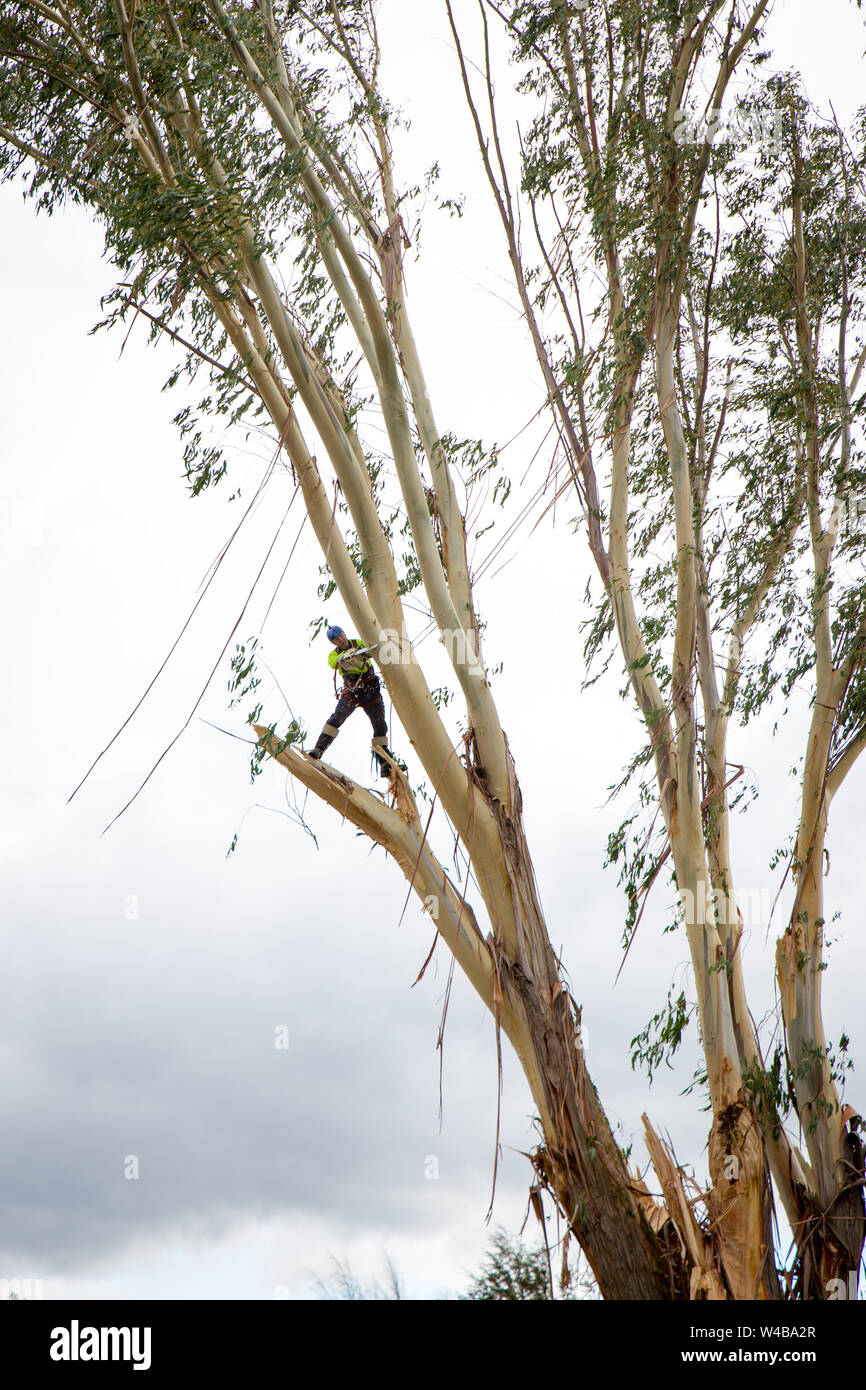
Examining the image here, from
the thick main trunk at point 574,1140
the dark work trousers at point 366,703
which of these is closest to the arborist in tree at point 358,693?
the dark work trousers at point 366,703

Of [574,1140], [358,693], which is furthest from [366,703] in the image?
[574,1140]

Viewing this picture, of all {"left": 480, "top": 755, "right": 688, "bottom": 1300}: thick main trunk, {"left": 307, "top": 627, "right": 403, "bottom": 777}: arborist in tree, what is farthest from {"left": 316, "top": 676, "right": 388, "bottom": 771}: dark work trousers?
{"left": 480, "top": 755, "right": 688, "bottom": 1300}: thick main trunk

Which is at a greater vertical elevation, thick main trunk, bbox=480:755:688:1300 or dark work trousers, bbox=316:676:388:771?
dark work trousers, bbox=316:676:388:771

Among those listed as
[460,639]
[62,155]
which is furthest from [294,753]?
[62,155]

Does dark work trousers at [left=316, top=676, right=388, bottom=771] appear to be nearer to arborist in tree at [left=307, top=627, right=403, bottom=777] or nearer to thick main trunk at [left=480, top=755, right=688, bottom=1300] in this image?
arborist in tree at [left=307, top=627, right=403, bottom=777]

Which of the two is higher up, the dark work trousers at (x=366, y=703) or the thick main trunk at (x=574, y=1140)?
the dark work trousers at (x=366, y=703)

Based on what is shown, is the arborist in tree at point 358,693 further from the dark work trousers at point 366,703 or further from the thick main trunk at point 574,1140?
the thick main trunk at point 574,1140

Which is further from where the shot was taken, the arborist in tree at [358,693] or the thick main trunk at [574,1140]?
the arborist in tree at [358,693]

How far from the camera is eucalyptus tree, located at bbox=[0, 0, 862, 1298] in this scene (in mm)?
5301

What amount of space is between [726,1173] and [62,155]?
6951 millimetres

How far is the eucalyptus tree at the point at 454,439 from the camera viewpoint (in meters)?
5.30

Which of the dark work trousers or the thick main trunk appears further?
the dark work trousers

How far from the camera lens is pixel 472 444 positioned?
6.69m
